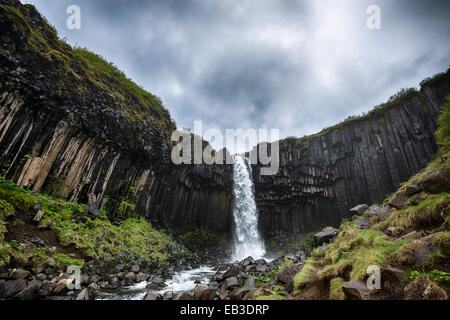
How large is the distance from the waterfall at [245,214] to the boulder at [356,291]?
21064 mm

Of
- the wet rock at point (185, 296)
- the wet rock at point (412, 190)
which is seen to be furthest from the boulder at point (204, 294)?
the wet rock at point (412, 190)

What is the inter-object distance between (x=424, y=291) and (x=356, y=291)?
95 centimetres

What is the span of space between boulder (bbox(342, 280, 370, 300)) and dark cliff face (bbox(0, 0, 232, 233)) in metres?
13.6

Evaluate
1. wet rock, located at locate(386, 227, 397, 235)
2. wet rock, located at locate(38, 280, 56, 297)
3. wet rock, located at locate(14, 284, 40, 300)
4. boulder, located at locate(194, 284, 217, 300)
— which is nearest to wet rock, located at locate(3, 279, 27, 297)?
wet rock, located at locate(14, 284, 40, 300)

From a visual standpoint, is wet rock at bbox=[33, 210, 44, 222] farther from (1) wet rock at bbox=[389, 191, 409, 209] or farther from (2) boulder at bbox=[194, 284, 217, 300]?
(1) wet rock at bbox=[389, 191, 409, 209]

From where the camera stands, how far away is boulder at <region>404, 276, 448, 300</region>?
267cm

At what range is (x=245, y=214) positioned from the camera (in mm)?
26078

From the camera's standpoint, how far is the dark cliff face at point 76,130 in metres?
9.23

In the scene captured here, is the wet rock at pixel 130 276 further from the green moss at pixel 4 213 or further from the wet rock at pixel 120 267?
the green moss at pixel 4 213

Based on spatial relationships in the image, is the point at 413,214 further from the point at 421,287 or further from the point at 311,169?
the point at 311,169

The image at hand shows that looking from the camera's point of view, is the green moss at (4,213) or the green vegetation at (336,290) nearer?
the green vegetation at (336,290)

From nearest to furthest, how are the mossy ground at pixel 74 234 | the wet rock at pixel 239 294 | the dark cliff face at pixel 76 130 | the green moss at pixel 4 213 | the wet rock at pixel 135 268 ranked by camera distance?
the wet rock at pixel 239 294, the green moss at pixel 4 213, the mossy ground at pixel 74 234, the dark cliff face at pixel 76 130, the wet rock at pixel 135 268

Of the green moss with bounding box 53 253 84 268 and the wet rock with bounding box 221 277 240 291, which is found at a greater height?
the green moss with bounding box 53 253 84 268
